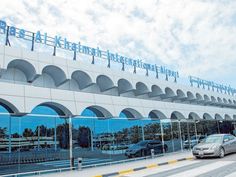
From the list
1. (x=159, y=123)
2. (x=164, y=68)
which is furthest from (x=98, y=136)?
(x=164, y=68)

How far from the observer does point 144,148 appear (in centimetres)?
1917

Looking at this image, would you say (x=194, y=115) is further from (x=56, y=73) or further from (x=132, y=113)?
(x=56, y=73)

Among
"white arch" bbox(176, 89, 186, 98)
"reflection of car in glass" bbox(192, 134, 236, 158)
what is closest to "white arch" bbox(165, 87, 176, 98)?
"white arch" bbox(176, 89, 186, 98)

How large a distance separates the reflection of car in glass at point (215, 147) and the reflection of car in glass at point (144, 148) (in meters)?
3.72

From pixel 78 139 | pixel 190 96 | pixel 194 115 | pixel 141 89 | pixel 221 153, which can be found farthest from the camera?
pixel 190 96

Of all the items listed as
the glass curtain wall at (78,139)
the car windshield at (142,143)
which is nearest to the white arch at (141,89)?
the glass curtain wall at (78,139)

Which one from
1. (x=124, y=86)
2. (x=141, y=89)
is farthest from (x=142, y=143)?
(x=141, y=89)

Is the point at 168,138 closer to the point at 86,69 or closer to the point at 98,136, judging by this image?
the point at 98,136

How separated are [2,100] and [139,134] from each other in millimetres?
9613

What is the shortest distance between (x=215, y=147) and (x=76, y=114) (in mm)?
10427

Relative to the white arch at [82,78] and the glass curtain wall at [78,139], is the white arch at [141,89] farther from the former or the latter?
the glass curtain wall at [78,139]

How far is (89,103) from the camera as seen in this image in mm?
22359

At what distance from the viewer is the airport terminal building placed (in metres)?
14.3

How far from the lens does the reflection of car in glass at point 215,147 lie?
16094 mm
